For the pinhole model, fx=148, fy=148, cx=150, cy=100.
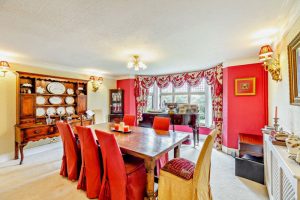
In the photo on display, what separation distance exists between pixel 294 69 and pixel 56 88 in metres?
4.88

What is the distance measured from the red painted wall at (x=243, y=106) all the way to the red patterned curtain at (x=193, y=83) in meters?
0.20

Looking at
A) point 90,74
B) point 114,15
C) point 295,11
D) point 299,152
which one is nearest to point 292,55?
point 295,11

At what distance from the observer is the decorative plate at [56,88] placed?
13.1ft

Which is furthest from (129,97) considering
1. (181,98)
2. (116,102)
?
(181,98)

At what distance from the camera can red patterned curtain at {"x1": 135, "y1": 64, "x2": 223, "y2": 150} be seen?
158 inches

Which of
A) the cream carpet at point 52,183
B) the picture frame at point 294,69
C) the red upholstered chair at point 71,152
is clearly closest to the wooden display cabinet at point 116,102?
the cream carpet at point 52,183

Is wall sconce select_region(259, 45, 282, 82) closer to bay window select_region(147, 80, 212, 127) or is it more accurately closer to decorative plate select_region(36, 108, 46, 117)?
bay window select_region(147, 80, 212, 127)

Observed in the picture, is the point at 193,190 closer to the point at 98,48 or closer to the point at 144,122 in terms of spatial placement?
the point at 98,48

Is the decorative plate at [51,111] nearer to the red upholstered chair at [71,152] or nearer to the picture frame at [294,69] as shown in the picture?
the red upholstered chair at [71,152]

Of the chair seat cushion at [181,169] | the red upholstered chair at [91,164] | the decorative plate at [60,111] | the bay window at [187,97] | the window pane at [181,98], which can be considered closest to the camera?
the chair seat cushion at [181,169]

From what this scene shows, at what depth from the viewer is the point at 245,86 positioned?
→ 3430 mm

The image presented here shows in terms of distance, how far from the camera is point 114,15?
5.59 feet

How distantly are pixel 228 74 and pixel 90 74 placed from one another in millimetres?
4179

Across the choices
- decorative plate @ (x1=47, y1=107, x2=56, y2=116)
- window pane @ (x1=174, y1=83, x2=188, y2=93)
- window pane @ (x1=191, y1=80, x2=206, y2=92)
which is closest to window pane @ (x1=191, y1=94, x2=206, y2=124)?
window pane @ (x1=191, y1=80, x2=206, y2=92)
